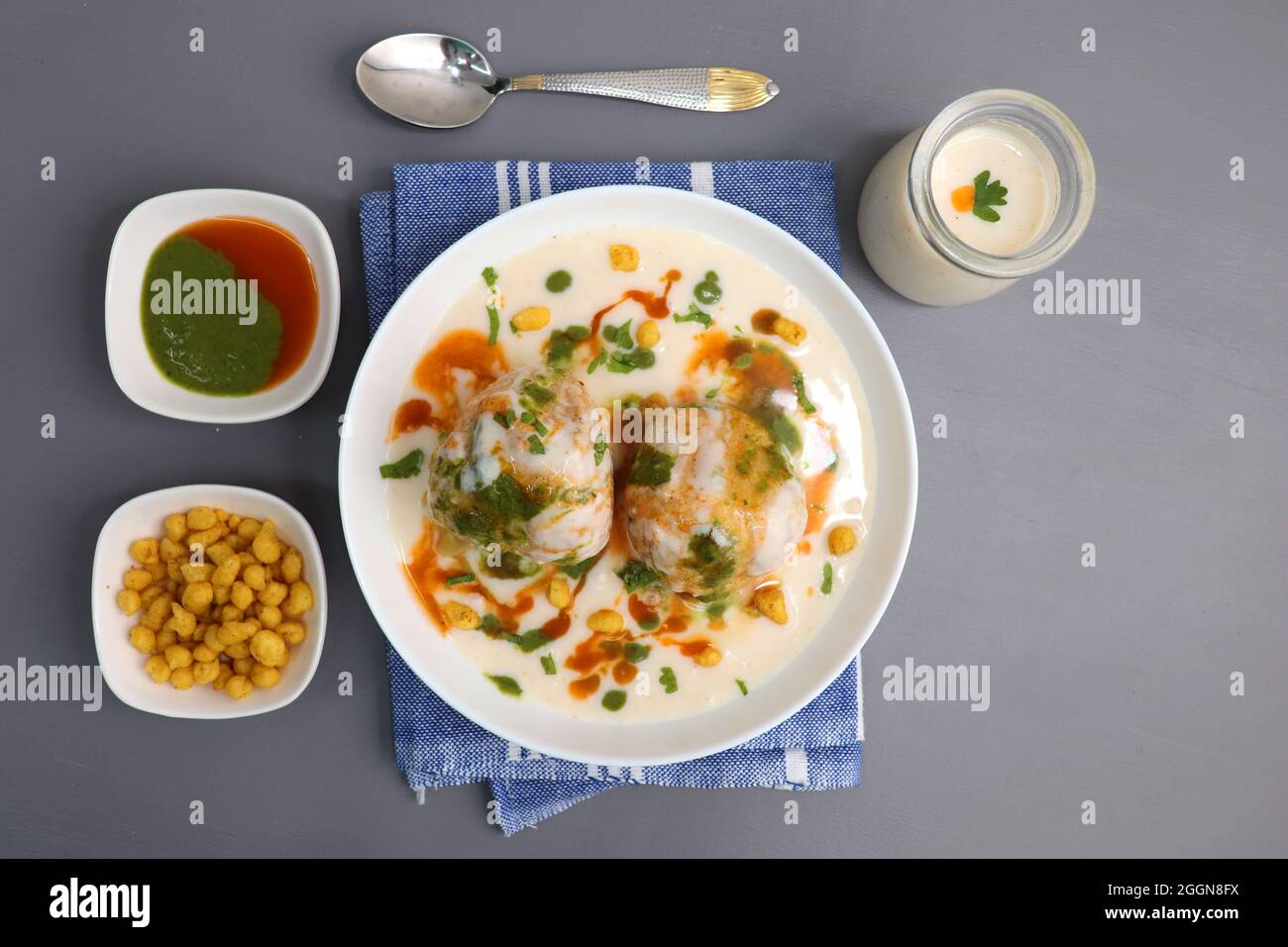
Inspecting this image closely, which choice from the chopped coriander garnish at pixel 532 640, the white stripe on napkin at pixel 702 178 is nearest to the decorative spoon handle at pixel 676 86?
the white stripe on napkin at pixel 702 178

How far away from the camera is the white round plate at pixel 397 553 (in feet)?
5.97

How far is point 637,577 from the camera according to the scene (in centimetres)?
183

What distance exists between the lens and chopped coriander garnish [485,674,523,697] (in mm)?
1883

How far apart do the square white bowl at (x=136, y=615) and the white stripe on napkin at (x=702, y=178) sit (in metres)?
1.20

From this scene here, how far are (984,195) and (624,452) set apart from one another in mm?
982

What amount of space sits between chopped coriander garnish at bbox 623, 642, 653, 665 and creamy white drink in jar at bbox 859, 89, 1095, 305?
1.05m

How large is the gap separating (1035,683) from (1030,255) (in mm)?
1080

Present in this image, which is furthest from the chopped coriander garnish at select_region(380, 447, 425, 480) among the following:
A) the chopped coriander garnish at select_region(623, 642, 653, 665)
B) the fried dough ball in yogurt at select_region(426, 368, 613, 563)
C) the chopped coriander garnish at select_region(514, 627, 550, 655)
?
the chopped coriander garnish at select_region(623, 642, 653, 665)

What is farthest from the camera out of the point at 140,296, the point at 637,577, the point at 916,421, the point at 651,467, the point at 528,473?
the point at 916,421

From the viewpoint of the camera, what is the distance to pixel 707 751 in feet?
5.92

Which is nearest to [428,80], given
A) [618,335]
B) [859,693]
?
[618,335]

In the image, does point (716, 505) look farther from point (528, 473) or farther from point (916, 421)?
point (916, 421)
